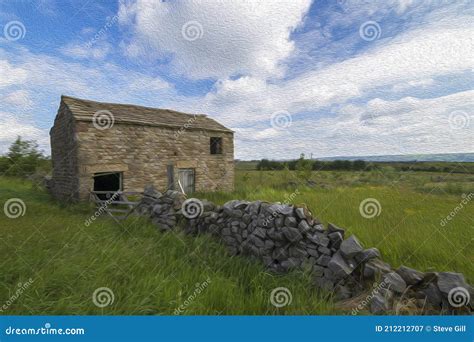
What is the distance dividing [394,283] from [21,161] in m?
28.4

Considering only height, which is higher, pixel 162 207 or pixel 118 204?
pixel 162 207

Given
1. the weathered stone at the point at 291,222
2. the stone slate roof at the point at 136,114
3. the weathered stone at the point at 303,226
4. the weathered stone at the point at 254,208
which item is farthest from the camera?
the stone slate roof at the point at 136,114

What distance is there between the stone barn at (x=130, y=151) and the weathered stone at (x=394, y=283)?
10.2 m

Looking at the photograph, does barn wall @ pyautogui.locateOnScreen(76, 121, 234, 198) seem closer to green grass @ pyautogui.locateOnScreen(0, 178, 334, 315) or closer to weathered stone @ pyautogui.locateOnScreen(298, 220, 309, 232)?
green grass @ pyautogui.locateOnScreen(0, 178, 334, 315)

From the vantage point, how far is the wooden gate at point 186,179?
12359 mm

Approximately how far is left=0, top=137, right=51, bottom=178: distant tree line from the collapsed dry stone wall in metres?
21.9

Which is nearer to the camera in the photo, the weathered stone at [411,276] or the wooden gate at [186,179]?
the weathered stone at [411,276]

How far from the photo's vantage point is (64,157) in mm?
10336

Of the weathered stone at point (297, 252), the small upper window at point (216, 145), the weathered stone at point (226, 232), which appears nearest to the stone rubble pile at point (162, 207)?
the weathered stone at point (226, 232)

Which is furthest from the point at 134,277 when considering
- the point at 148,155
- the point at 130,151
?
the point at 148,155

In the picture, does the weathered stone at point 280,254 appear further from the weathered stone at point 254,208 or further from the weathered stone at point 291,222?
the weathered stone at point 254,208

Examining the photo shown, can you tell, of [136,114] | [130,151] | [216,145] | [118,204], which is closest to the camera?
[118,204]

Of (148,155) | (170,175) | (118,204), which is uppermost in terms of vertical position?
(148,155)

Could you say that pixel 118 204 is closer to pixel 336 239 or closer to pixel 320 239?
pixel 320 239
